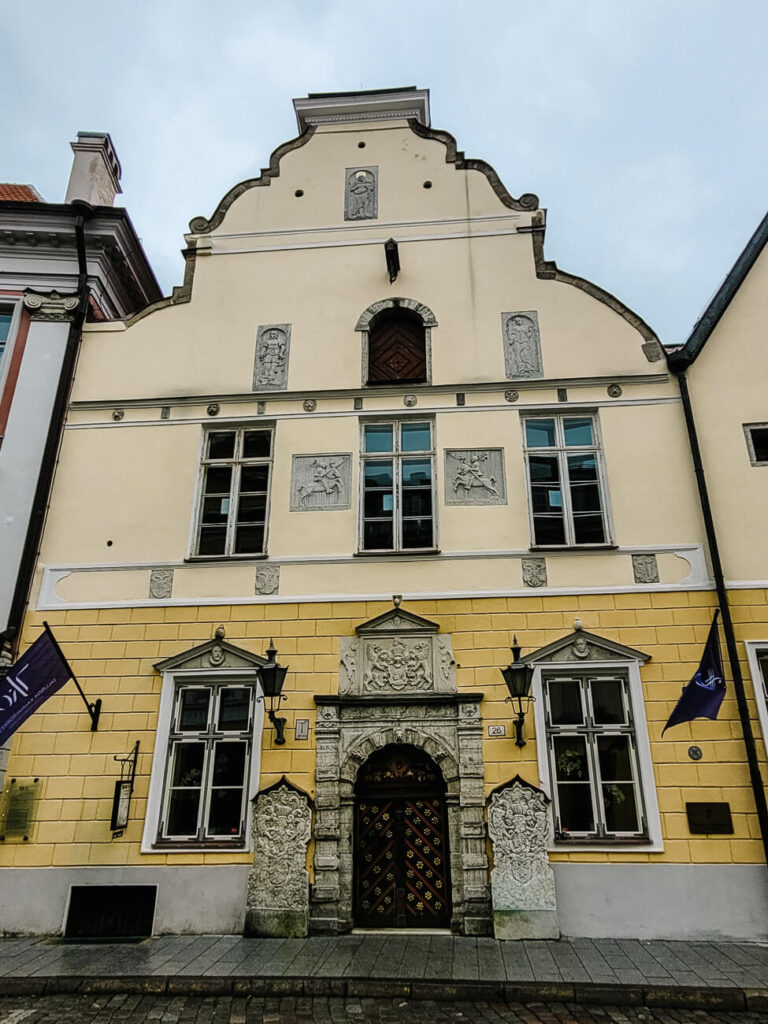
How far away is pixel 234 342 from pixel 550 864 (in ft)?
29.5

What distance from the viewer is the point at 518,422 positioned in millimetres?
10688

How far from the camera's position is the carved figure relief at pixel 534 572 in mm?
9703

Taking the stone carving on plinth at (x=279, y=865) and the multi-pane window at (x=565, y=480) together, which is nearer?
the stone carving on plinth at (x=279, y=865)

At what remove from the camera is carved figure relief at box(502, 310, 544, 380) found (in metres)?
11.0

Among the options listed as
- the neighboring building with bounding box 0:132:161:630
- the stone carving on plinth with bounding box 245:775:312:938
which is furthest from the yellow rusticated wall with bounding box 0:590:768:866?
the neighboring building with bounding box 0:132:161:630

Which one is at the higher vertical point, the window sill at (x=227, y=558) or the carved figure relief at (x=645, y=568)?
the window sill at (x=227, y=558)

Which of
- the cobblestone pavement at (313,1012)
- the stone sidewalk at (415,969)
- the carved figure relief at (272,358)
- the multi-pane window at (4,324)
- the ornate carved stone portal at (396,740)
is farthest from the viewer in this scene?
the multi-pane window at (4,324)

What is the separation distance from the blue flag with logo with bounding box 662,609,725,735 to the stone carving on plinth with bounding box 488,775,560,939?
78.3 inches

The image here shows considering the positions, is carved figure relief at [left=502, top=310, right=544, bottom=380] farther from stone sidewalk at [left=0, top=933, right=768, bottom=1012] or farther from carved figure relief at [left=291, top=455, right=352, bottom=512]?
stone sidewalk at [left=0, top=933, right=768, bottom=1012]

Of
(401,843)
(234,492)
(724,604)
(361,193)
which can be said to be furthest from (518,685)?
(361,193)

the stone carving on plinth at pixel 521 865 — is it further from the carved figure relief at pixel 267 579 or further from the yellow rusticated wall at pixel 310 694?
the carved figure relief at pixel 267 579

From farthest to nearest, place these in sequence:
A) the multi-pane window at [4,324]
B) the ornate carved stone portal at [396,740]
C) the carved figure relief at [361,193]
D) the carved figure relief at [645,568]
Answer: the carved figure relief at [361,193] < the multi-pane window at [4,324] < the carved figure relief at [645,568] < the ornate carved stone portal at [396,740]

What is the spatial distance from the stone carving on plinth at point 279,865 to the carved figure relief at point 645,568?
5.35 m

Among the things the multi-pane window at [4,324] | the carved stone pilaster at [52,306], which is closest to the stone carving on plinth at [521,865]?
the carved stone pilaster at [52,306]
